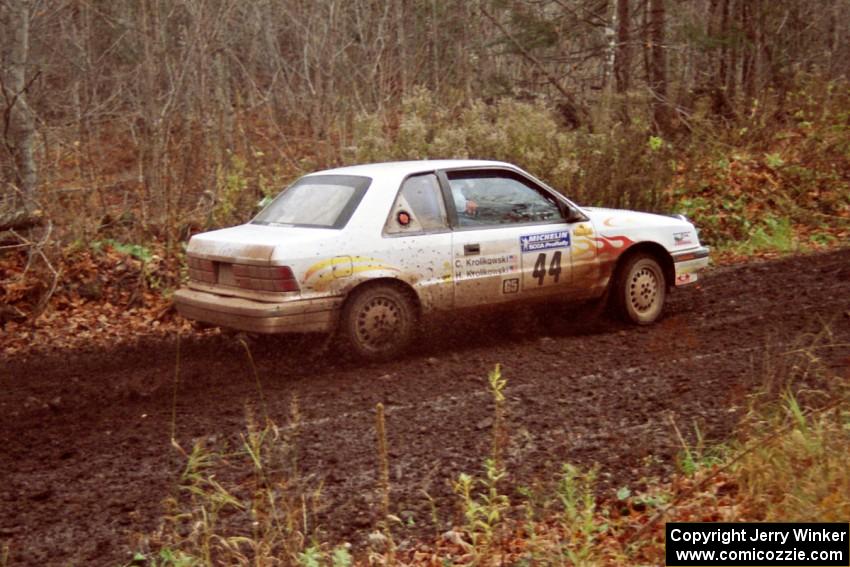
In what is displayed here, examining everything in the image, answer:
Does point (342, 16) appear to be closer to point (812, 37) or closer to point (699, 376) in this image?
point (812, 37)

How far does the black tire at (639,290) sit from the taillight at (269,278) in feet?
10.4

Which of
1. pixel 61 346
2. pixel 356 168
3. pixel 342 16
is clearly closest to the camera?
pixel 356 168

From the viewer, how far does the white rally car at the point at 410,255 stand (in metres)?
7.77

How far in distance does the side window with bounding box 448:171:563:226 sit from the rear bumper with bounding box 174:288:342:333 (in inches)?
58.2

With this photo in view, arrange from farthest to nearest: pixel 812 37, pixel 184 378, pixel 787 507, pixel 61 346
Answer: pixel 812 37
pixel 61 346
pixel 184 378
pixel 787 507

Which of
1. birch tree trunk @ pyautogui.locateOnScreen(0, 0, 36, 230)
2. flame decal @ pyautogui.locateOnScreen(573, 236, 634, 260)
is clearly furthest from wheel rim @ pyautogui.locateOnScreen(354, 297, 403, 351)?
birch tree trunk @ pyautogui.locateOnScreen(0, 0, 36, 230)

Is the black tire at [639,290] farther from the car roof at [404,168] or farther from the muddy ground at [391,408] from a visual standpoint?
the car roof at [404,168]

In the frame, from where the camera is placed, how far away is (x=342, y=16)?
1841 centimetres

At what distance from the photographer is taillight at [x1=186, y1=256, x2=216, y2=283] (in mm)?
8195

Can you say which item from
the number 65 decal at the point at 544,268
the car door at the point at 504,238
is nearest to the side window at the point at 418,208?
the car door at the point at 504,238

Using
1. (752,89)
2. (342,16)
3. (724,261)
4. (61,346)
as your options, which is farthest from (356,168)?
(752,89)

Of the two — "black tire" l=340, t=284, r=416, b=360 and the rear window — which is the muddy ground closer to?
"black tire" l=340, t=284, r=416, b=360

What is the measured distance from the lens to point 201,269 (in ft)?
27.3

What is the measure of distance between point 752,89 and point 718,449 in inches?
611
